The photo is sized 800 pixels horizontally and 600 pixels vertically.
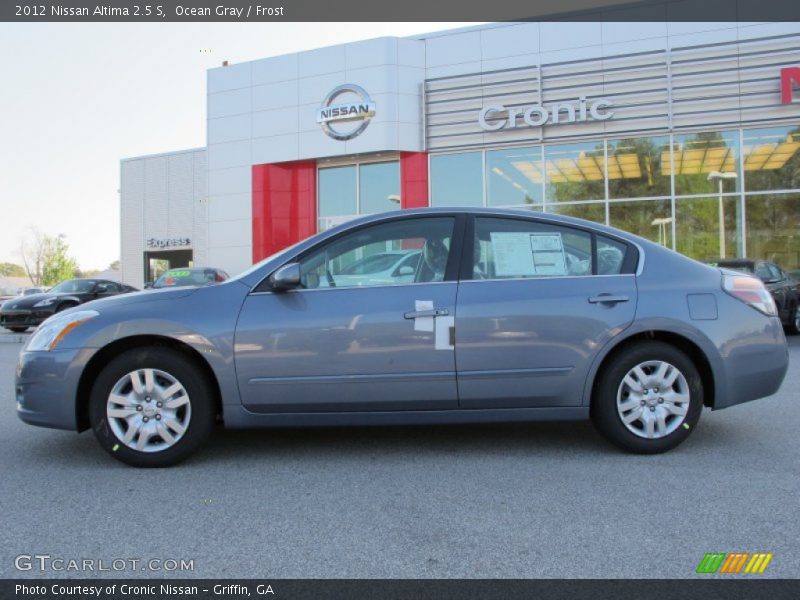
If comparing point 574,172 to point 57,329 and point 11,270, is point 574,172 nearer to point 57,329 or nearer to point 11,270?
point 57,329

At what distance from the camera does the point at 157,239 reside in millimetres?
33594

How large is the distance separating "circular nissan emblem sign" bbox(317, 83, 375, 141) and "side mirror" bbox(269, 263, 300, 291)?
14.5 metres

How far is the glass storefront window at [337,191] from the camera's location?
1871cm


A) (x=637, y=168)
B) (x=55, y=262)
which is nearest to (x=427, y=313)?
(x=637, y=168)

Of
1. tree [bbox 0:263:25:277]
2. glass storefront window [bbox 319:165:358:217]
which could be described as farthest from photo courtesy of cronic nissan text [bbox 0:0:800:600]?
tree [bbox 0:263:25:277]

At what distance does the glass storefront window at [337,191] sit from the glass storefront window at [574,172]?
5476mm

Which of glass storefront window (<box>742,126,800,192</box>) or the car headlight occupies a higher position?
glass storefront window (<box>742,126,800,192</box>)

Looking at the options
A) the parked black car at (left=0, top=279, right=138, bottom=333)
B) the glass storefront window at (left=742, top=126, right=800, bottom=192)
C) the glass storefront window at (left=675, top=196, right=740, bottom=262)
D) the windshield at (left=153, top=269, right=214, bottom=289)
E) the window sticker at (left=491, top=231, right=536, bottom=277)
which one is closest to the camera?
the window sticker at (left=491, top=231, right=536, bottom=277)

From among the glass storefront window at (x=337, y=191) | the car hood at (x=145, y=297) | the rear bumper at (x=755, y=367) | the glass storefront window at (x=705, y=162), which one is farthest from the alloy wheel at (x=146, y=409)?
the glass storefront window at (x=705, y=162)

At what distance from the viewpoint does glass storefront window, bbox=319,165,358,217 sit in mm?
18714

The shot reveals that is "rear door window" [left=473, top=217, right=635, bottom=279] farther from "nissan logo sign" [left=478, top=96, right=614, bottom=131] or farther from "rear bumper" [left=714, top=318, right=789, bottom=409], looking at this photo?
"nissan logo sign" [left=478, top=96, right=614, bottom=131]

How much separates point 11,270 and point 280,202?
10364 centimetres
